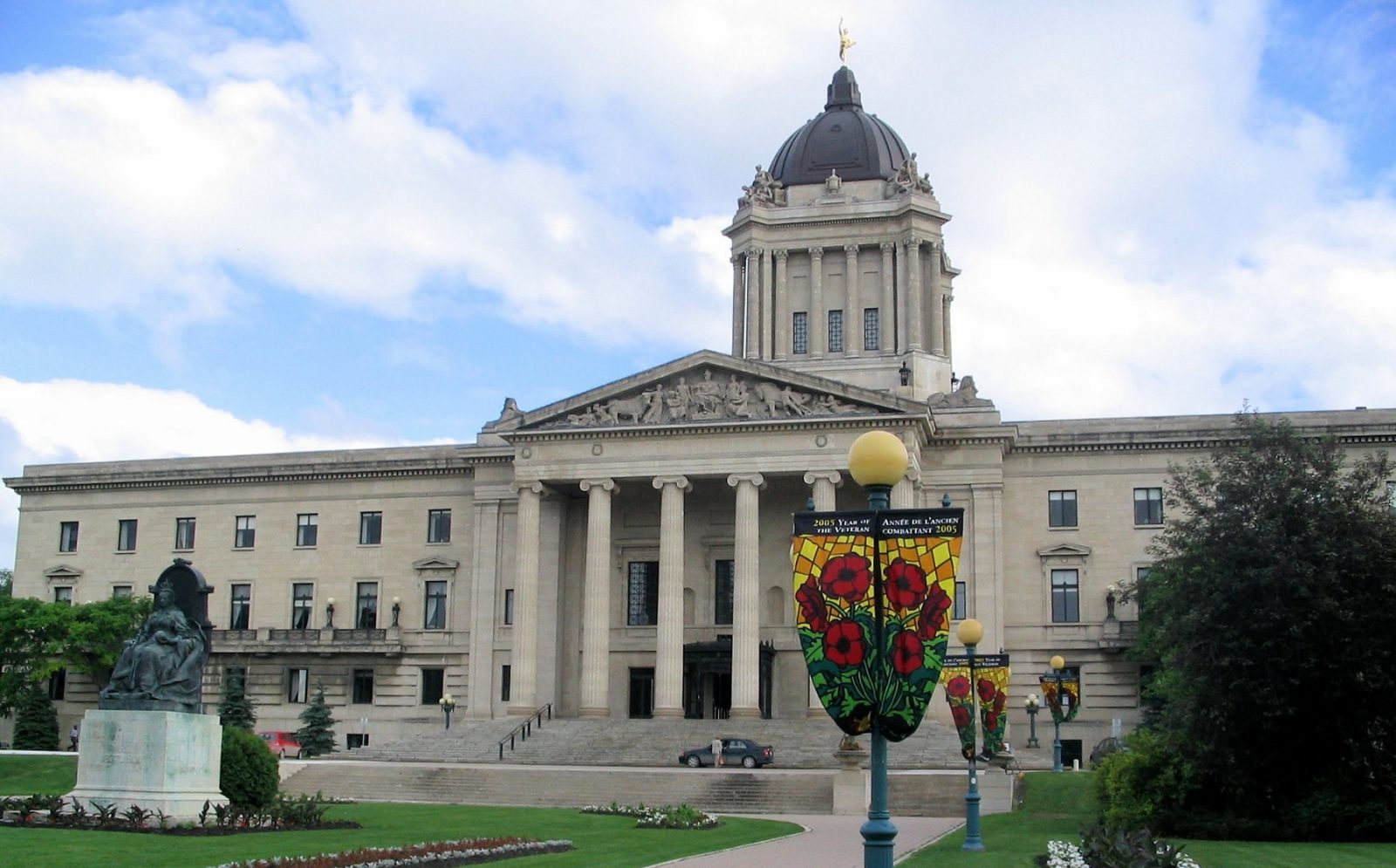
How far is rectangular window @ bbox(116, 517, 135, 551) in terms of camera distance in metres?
76.6

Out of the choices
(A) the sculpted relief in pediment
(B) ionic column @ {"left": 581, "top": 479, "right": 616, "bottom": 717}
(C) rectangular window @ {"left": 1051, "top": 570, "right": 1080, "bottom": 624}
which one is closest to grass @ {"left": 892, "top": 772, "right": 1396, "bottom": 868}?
(A) the sculpted relief in pediment

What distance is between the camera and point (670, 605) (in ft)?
201

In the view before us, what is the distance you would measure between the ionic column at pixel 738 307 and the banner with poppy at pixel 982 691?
47185mm

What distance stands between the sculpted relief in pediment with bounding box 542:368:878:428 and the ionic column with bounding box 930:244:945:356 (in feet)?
54.2

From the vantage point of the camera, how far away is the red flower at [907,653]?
15164 mm

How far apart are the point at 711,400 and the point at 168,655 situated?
1374 inches

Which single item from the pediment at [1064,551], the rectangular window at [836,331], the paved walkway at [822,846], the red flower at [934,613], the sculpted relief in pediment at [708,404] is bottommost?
the paved walkway at [822,846]

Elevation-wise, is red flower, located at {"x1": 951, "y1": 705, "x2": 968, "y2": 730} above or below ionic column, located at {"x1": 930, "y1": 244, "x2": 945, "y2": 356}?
below

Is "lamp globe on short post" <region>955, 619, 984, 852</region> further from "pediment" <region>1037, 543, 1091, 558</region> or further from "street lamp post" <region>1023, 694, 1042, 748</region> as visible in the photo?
"pediment" <region>1037, 543, 1091, 558</region>

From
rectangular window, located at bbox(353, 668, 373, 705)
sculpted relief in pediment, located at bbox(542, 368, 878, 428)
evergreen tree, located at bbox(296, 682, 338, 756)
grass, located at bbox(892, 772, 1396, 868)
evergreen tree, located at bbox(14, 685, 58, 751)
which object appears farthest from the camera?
rectangular window, located at bbox(353, 668, 373, 705)

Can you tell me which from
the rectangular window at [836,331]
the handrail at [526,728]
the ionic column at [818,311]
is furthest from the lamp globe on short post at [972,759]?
the rectangular window at [836,331]

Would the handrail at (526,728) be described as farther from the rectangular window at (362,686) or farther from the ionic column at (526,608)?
the rectangular window at (362,686)

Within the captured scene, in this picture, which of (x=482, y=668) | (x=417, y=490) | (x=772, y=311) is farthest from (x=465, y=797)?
(x=772, y=311)

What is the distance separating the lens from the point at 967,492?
2542 inches
